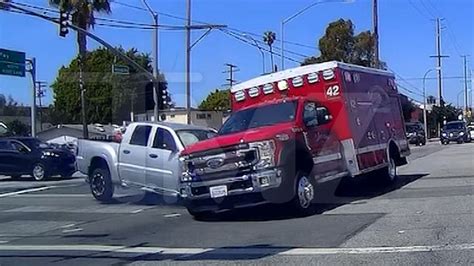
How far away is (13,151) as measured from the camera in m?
29.5

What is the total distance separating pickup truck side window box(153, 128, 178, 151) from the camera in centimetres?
1731

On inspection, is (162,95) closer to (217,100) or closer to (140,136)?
(140,136)

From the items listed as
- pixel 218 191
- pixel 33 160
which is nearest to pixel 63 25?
pixel 33 160

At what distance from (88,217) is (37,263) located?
5929mm

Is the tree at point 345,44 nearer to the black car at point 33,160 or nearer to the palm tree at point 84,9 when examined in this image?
the palm tree at point 84,9

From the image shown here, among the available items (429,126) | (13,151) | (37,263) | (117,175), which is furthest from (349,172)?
(429,126)

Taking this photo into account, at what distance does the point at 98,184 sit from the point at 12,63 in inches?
890

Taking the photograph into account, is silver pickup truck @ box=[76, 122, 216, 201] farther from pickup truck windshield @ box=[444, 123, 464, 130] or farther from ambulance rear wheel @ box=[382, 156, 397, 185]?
pickup truck windshield @ box=[444, 123, 464, 130]

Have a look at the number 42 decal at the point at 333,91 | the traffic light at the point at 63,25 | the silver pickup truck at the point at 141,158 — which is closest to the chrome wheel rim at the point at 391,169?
the number 42 decal at the point at 333,91

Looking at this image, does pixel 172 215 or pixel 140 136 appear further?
pixel 140 136

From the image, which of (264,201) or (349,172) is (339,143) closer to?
(349,172)

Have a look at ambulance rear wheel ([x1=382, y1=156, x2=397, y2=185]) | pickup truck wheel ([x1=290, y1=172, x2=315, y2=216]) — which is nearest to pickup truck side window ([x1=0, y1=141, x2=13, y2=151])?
ambulance rear wheel ([x1=382, y1=156, x2=397, y2=185])

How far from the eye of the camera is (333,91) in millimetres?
17156

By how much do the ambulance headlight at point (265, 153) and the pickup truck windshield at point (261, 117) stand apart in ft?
3.96
